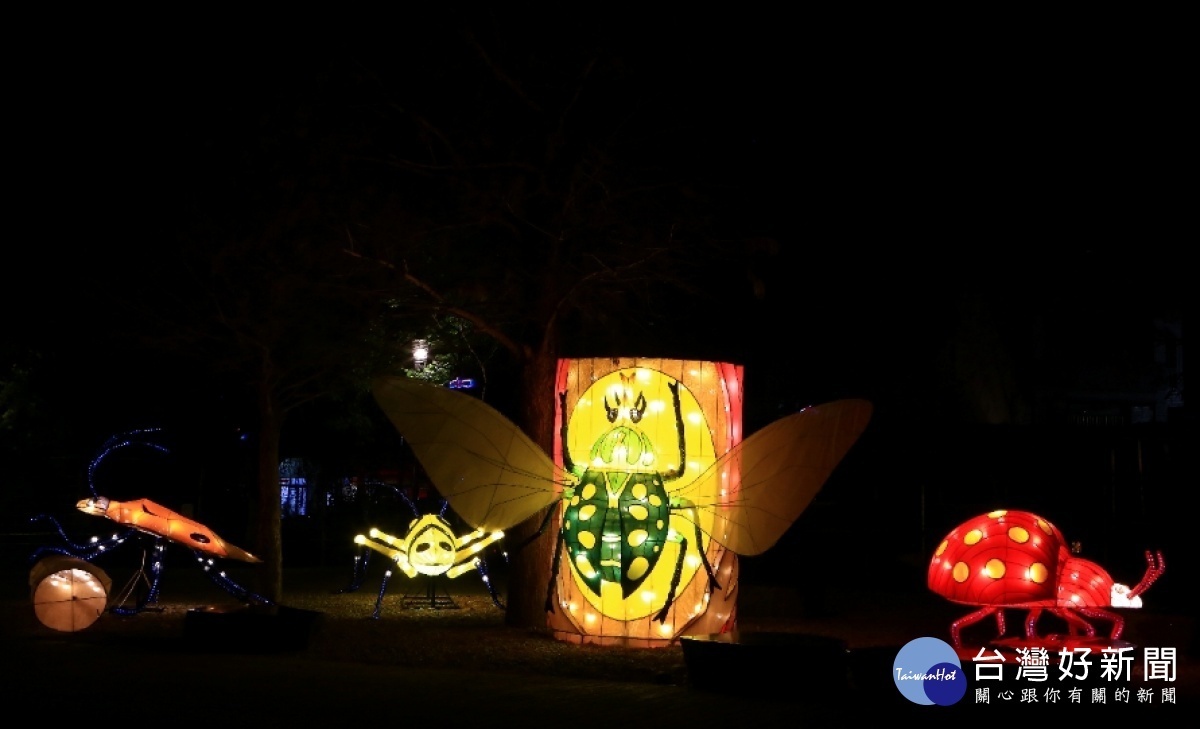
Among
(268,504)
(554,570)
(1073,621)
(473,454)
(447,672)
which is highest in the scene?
(473,454)

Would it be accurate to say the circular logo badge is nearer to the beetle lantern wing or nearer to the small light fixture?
the beetle lantern wing

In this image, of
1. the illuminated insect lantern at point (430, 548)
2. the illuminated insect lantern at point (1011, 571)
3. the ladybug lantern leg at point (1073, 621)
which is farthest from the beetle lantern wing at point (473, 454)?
the ladybug lantern leg at point (1073, 621)

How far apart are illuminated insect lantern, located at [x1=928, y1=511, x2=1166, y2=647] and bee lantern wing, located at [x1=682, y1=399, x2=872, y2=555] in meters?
1.52

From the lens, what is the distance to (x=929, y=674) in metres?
9.29

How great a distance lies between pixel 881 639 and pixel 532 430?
13.8 ft

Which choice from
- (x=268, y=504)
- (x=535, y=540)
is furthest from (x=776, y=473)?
(x=268, y=504)

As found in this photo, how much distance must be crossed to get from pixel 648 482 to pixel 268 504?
A: 6.39m

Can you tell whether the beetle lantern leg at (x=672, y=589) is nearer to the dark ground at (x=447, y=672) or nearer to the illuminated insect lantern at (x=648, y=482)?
the illuminated insect lantern at (x=648, y=482)

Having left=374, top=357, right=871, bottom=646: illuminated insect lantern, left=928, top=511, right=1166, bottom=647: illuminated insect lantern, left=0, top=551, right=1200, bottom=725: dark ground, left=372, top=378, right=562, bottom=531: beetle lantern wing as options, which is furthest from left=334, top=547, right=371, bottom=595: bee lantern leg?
left=928, top=511, right=1166, bottom=647: illuminated insect lantern

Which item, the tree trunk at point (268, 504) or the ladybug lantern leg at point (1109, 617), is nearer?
the ladybug lantern leg at point (1109, 617)

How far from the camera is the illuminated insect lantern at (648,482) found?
1273 centimetres

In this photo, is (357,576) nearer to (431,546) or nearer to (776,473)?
(431,546)

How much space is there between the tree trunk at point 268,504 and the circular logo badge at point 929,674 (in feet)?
30.8

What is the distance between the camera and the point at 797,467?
1282 cm
